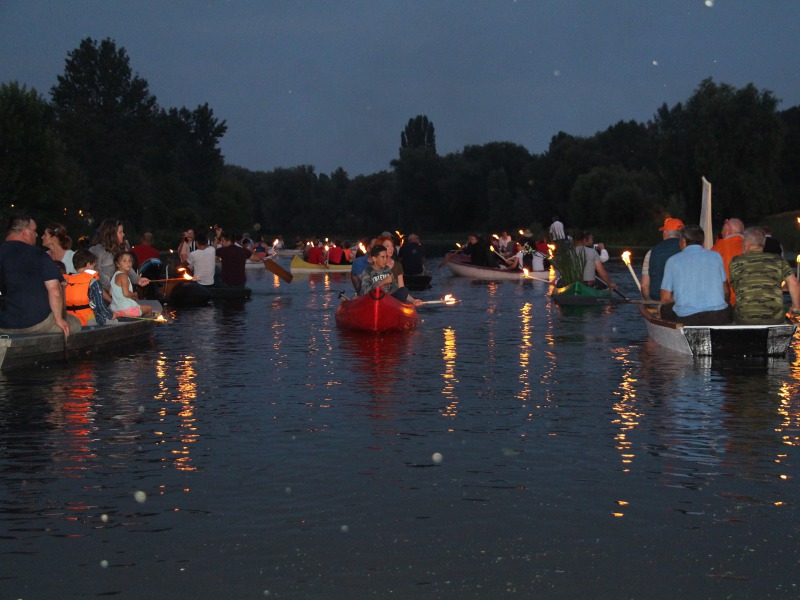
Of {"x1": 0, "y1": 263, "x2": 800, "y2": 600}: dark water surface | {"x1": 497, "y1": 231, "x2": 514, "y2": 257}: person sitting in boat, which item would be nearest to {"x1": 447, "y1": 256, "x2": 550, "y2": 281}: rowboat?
{"x1": 497, "y1": 231, "x2": 514, "y2": 257}: person sitting in boat

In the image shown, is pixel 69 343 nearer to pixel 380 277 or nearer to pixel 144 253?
pixel 380 277

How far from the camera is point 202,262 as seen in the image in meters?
30.0

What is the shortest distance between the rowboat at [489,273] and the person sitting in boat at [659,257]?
21.0 meters

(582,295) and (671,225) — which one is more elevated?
(671,225)

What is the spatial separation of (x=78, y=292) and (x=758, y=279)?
30.0ft

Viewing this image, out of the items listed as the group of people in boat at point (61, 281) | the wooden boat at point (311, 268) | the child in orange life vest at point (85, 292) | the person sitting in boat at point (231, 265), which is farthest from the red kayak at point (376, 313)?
the wooden boat at point (311, 268)

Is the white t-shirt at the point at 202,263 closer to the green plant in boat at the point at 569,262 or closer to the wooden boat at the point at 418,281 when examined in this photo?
the green plant in boat at the point at 569,262

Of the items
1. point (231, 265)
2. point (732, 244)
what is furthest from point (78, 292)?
point (231, 265)

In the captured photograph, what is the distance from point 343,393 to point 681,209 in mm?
63593

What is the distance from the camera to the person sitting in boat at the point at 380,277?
20.7 meters

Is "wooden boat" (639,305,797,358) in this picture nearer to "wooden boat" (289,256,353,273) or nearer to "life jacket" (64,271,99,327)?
"life jacket" (64,271,99,327)

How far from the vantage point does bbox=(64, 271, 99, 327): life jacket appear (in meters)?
17.3

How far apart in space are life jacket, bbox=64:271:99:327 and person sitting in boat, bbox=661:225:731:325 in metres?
7.89

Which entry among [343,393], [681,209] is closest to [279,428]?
[343,393]
